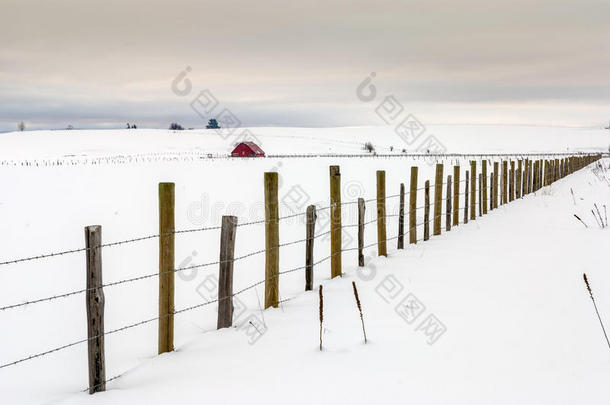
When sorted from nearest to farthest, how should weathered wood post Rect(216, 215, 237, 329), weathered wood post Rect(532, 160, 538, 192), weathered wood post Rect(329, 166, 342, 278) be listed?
weathered wood post Rect(216, 215, 237, 329)
weathered wood post Rect(329, 166, 342, 278)
weathered wood post Rect(532, 160, 538, 192)

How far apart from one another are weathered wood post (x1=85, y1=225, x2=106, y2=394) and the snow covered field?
189 mm

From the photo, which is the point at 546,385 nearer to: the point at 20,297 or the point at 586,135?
the point at 20,297

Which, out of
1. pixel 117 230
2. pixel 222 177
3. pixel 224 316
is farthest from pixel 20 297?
pixel 222 177

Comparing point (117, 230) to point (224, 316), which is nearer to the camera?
point (224, 316)

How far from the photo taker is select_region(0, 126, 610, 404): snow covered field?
15.8 ft

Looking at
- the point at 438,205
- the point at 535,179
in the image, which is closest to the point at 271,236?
the point at 438,205

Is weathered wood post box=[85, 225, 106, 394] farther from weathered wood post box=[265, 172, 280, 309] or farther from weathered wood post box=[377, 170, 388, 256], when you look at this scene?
weathered wood post box=[377, 170, 388, 256]

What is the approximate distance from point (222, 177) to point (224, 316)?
73.6ft

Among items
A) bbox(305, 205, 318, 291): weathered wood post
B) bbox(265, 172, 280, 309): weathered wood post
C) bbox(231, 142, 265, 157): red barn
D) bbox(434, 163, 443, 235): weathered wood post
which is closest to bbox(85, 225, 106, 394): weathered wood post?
bbox(265, 172, 280, 309): weathered wood post

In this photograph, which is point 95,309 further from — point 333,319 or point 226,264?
point 333,319

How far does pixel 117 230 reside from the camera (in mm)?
14609

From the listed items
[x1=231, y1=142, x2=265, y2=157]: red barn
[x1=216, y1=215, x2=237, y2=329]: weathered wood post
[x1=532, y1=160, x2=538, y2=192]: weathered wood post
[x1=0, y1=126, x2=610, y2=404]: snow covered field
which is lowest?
[x1=0, y1=126, x2=610, y2=404]: snow covered field

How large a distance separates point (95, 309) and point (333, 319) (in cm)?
275

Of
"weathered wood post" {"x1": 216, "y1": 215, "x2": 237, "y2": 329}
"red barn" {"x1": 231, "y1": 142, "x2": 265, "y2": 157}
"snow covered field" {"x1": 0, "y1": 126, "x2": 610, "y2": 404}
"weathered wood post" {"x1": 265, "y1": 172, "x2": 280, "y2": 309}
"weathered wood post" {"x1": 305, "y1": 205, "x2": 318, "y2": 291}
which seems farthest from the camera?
"red barn" {"x1": 231, "y1": 142, "x2": 265, "y2": 157}
